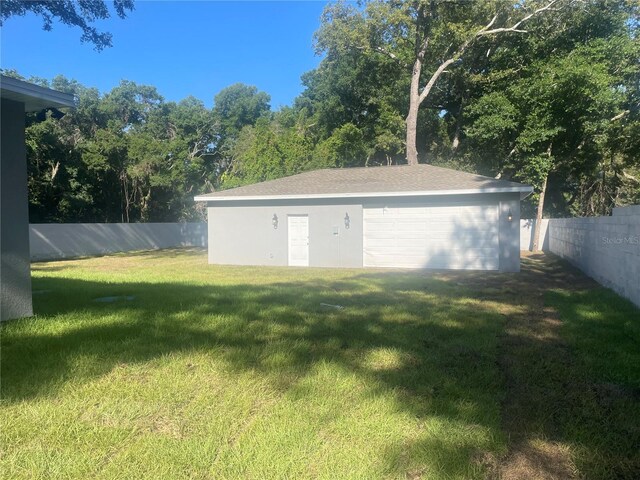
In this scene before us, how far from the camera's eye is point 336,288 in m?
10.6

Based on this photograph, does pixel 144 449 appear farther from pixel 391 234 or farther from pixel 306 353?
pixel 391 234

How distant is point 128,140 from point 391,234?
22.8 metres

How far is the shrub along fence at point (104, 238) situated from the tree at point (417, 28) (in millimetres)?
13985

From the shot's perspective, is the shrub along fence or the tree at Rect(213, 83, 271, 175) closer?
the shrub along fence

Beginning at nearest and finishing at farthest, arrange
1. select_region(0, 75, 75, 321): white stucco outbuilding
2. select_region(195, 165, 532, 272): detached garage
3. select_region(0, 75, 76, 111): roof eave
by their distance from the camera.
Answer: select_region(0, 75, 76, 111): roof eave, select_region(0, 75, 75, 321): white stucco outbuilding, select_region(195, 165, 532, 272): detached garage

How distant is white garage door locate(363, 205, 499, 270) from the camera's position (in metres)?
14.2

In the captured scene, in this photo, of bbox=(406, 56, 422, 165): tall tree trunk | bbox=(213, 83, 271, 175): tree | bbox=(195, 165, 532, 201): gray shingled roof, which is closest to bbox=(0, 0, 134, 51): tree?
bbox=(195, 165, 532, 201): gray shingled roof

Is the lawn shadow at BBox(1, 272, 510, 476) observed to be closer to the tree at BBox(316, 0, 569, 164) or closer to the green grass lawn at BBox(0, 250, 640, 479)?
the green grass lawn at BBox(0, 250, 640, 479)

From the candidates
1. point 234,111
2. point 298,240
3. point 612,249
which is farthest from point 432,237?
point 234,111

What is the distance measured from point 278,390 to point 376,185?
40.0ft

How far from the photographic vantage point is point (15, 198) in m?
6.17

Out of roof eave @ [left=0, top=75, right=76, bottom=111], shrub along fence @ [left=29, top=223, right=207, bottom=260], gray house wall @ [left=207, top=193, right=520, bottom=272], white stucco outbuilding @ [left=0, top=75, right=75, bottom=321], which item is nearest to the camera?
roof eave @ [left=0, top=75, right=76, bottom=111]

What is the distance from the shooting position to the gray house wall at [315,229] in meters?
13.9

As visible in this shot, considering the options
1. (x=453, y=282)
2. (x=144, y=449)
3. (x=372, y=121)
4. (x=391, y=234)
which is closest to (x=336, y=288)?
(x=453, y=282)
